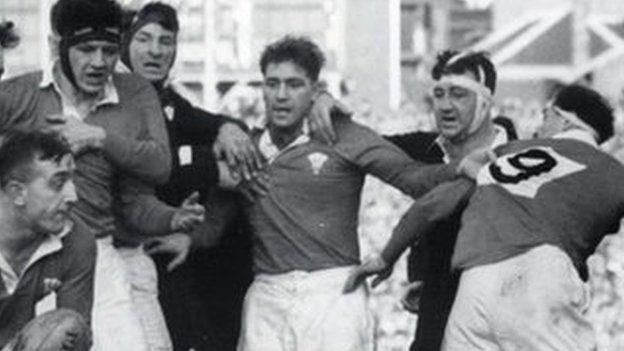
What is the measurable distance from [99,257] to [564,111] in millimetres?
1823

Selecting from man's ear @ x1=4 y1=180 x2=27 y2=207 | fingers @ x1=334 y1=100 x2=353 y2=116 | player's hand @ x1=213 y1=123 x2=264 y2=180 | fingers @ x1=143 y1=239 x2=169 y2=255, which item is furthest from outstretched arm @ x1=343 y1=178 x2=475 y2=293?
man's ear @ x1=4 y1=180 x2=27 y2=207

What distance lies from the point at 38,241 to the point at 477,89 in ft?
7.00

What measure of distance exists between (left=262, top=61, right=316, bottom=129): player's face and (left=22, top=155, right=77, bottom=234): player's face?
1.23m

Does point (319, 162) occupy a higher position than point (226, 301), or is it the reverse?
point (319, 162)

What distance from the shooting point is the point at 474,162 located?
8117mm

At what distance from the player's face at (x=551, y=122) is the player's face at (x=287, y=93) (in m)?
0.89

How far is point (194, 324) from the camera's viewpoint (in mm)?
8969

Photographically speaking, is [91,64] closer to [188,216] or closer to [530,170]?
[188,216]

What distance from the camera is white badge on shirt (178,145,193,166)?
8.63 metres

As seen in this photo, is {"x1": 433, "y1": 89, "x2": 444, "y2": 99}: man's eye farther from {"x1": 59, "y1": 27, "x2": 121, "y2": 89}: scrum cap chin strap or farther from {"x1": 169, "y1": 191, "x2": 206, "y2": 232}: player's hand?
{"x1": 59, "y1": 27, "x2": 121, "y2": 89}: scrum cap chin strap

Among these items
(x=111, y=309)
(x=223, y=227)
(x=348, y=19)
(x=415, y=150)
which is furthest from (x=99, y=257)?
(x=348, y=19)

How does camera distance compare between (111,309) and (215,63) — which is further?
(215,63)

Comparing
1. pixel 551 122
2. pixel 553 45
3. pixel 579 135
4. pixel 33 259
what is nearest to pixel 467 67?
pixel 551 122

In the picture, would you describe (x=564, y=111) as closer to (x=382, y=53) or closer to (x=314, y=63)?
(x=314, y=63)
